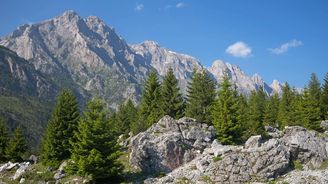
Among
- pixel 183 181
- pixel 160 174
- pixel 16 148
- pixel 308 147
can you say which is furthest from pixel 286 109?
pixel 16 148

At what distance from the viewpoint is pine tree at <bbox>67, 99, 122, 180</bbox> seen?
39062 mm

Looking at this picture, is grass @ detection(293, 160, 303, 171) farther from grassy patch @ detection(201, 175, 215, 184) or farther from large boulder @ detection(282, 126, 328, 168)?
grassy patch @ detection(201, 175, 215, 184)

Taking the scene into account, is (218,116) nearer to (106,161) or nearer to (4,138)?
(106,161)

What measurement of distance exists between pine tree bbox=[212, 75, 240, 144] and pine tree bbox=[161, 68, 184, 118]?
34.2 feet

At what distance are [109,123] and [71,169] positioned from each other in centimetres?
726

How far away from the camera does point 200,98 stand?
59.3m

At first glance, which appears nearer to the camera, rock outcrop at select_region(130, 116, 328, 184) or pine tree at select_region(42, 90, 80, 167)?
rock outcrop at select_region(130, 116, 328, 184)

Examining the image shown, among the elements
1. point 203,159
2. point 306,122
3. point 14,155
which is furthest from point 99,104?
point 306,122

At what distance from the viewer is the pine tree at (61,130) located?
178ft

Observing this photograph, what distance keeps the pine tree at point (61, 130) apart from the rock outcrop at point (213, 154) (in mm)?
14384

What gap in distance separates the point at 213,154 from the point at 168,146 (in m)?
5.85

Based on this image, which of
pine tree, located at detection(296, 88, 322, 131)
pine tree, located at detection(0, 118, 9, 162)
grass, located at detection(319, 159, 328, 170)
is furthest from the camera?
pine tree, located at detection(0, 118, 9, 162)

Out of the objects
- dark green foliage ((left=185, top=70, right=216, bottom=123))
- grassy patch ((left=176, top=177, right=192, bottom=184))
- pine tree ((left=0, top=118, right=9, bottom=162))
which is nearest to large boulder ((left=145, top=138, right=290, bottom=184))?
grassy patch ((left=176, top=177, right=192, bottom=184))

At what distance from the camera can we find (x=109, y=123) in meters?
Answer: 42.2
